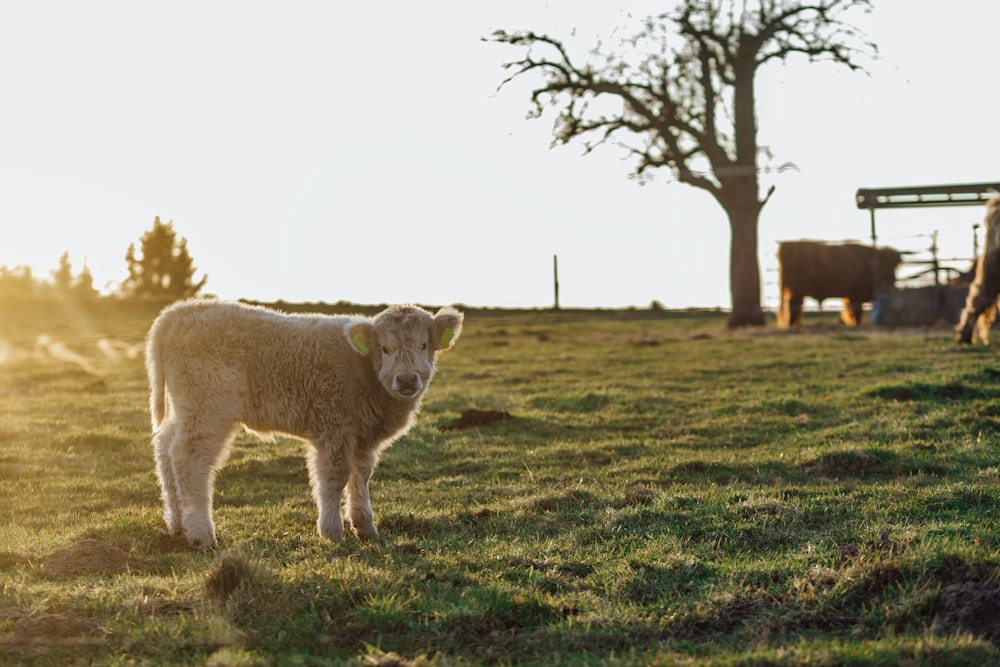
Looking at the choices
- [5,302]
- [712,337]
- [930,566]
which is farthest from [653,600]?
[5,302]

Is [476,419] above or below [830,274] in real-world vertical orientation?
below

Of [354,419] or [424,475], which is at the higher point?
[354,419]

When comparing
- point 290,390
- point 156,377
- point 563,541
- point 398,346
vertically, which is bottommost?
point 563,541

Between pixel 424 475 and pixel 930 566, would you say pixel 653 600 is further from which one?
pixel 424 475

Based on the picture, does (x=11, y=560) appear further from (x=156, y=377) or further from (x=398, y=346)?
(x=398, y=346)

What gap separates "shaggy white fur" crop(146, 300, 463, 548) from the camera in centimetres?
697

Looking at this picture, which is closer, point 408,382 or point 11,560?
point 11,560

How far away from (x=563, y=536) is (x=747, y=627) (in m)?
2.29

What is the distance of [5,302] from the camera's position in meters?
46.6

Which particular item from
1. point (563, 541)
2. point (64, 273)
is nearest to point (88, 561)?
point (563, 541)

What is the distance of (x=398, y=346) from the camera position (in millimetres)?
7137

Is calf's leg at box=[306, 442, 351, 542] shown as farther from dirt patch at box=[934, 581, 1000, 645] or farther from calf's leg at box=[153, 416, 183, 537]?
dirt patch at box=[934, 581, 1000, 645]

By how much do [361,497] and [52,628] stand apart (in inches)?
107

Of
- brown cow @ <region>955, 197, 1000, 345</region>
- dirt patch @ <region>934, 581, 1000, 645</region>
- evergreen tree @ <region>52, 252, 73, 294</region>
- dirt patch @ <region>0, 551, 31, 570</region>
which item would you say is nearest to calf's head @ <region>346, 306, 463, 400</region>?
dirt patch @ <region>0, 551, 31, 570</region>
